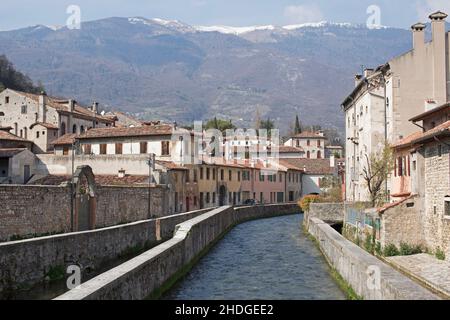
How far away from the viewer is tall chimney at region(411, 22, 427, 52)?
128ft

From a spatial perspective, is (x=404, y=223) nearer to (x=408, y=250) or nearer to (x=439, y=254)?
(x=408, y=250)

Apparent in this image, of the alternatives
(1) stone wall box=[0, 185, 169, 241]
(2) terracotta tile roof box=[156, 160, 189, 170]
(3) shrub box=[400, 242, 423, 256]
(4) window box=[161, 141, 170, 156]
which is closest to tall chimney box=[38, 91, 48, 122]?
(4) window box=[161, 141, 170, 156]

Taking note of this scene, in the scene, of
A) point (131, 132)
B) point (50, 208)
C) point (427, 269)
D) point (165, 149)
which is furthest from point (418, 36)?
point (131, 132)

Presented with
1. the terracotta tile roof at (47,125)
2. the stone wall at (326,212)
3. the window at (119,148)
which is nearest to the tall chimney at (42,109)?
the terracotta tile roof at (47,125)

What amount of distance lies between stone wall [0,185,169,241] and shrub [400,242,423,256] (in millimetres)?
16169

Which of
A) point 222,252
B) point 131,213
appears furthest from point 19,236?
point 131,213

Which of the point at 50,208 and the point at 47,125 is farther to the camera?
the point at 47,125

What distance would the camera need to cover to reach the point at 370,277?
1427cm

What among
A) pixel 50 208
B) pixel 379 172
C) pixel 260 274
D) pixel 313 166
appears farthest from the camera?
pixel 313 166

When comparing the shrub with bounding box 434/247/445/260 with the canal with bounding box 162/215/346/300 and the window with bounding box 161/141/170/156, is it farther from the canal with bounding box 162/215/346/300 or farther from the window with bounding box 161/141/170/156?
the window with bounding box 161/141/170/156

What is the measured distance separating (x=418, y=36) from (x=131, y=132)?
30.9m

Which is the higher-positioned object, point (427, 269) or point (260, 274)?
point (427, 269)

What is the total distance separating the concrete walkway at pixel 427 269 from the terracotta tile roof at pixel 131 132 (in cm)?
3603
